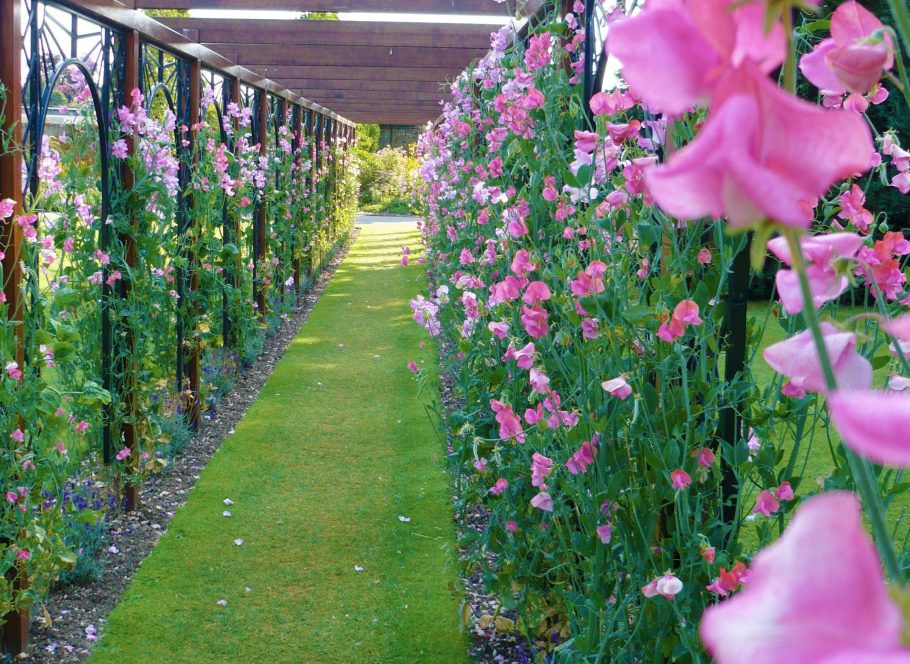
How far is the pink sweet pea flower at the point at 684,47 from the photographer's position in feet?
1.03

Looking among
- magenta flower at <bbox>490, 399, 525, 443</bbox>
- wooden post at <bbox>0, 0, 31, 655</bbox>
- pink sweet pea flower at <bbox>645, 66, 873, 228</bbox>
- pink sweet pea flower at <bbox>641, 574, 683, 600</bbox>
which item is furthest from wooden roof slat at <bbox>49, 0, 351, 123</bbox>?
pink sweet pea flower at <bbox>645, 66, 873, 228</bbox>

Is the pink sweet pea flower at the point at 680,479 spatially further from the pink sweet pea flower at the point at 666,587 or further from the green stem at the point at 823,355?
the green stem at the point at 823,355

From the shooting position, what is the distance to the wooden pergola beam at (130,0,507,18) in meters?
5.39

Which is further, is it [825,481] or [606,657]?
[606,657]

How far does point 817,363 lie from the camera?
1.39ft

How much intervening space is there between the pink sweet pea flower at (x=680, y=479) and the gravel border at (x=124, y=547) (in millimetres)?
2249

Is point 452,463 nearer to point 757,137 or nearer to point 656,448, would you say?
point 656,448

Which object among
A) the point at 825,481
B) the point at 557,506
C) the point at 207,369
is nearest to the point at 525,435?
the point at 557,506

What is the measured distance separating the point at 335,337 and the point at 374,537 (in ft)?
14.8

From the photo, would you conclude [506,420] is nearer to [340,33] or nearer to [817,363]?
[817,363]

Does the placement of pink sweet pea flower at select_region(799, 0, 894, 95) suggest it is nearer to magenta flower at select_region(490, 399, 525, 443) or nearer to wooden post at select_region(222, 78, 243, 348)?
magenta flower at select_region(490, 399, 525, 443)

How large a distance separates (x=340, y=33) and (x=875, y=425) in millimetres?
7193

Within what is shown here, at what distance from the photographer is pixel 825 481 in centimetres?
160

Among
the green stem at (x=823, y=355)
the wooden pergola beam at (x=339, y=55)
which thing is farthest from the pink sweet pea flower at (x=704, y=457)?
the wooden pergola beam at (x=339, y=55)
